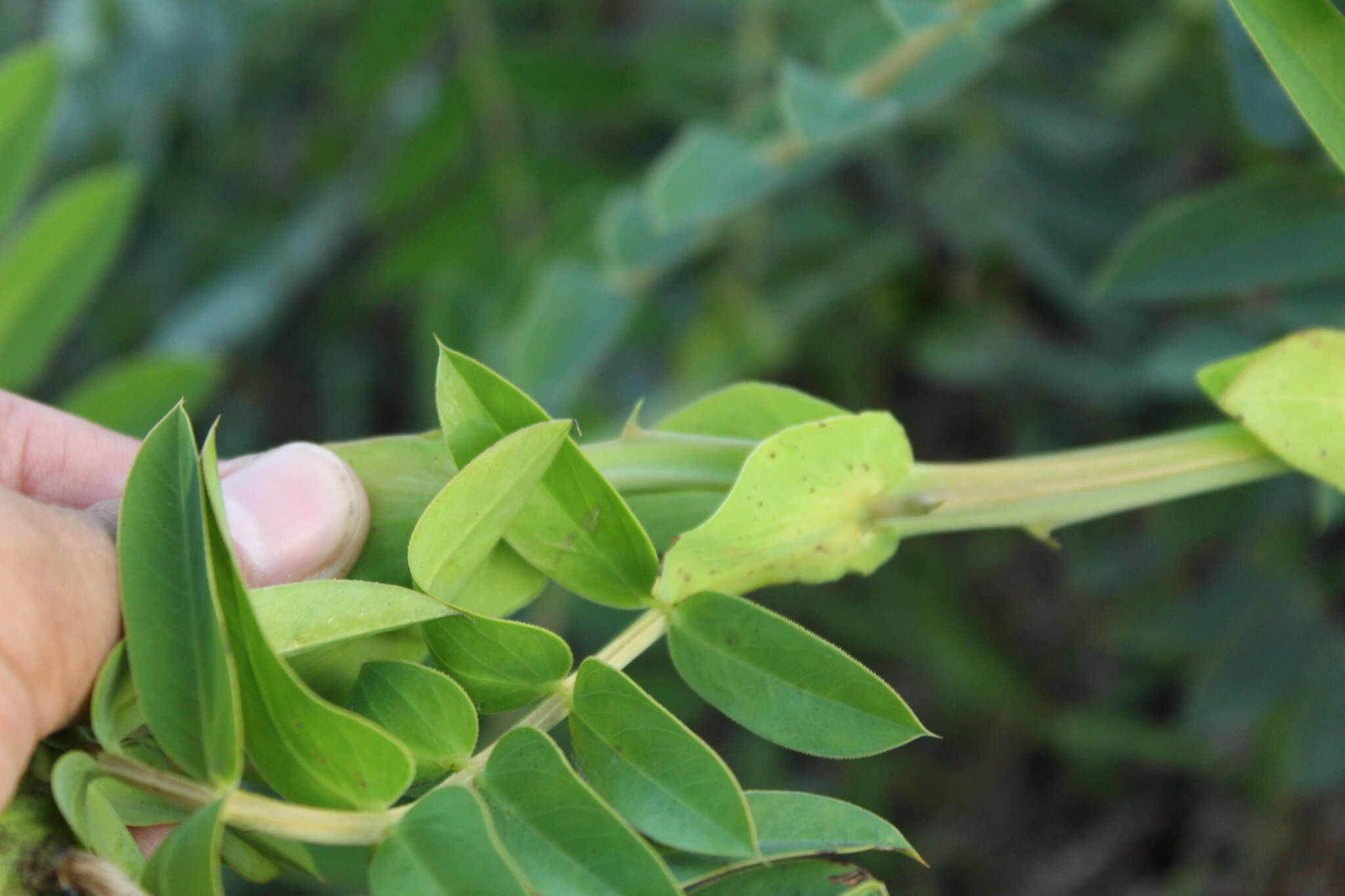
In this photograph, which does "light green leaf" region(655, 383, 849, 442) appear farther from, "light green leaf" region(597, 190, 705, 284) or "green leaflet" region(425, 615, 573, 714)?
"light green leaf" region(597, 190, 705, 284)

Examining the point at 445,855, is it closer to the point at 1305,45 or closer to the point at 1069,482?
the point at 1069,482

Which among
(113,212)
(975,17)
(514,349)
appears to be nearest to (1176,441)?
(975,17)

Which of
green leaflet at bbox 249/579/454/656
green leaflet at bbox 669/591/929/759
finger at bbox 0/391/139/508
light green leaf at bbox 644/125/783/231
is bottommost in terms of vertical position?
green leaflet at bbox 669/591/929/759

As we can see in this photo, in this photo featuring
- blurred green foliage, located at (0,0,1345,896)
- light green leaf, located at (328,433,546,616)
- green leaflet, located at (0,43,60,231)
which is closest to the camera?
light green leaf, located at (328,433,546,616)

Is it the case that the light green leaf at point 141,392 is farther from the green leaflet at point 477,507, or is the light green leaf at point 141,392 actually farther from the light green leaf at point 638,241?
the green leaflet at point 477,507

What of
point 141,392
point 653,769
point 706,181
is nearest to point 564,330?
point 706,181

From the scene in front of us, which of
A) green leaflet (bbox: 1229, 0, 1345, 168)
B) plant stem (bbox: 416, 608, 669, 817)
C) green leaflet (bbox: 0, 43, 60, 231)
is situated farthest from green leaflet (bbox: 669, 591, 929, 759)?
green leaflet (bbox: 0, 43, 60, 231)

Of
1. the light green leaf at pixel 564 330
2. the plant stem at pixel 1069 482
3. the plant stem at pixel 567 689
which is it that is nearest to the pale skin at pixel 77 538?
the plant stem at pixel 567 689
